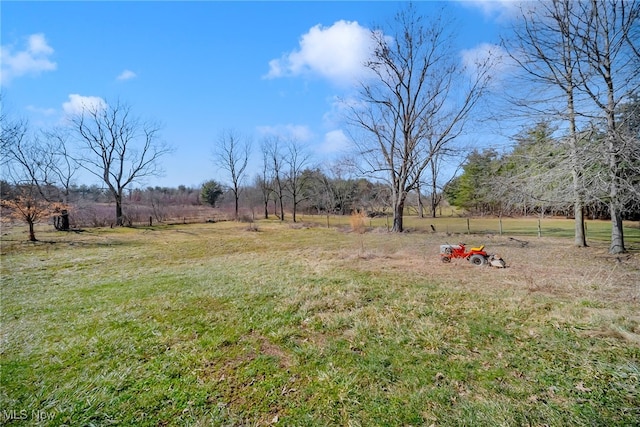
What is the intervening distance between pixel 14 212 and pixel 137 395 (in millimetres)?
17794

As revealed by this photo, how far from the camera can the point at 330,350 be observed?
3.35 meters

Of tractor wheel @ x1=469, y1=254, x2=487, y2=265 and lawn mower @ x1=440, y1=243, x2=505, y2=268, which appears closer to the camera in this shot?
lawn mower @ x1=440, y1=243, x2=505, y2=268

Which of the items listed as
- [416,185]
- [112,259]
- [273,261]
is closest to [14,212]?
[112,259]

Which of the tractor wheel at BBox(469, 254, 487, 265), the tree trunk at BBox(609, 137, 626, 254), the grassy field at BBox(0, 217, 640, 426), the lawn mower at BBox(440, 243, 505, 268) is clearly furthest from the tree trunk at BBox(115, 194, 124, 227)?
the tree trunk at BBox(609, 137, 626, 254)

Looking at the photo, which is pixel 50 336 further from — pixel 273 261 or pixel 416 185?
pixel 416 185

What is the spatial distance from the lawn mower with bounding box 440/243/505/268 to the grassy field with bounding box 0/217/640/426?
3.28 ft

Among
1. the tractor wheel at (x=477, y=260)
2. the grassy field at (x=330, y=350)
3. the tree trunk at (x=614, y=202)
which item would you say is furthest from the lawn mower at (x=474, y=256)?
the tree trunk at (x=614, y=202)

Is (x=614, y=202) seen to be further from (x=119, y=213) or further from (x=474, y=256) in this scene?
(x=119, y=213)

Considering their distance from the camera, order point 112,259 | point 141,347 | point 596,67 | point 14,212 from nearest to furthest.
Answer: point 141,347 < point 596,67 < point 112,259 < point 14,212

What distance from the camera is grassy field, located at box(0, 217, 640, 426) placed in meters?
2.34

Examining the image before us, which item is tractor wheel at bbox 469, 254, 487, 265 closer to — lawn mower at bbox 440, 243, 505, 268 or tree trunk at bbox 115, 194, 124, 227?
lawn mower at bbox 440, 243, 505, 268

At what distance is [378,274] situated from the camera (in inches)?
276

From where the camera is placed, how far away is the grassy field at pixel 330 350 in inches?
92.0


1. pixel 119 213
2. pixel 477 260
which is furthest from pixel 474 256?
pixel 119 213
